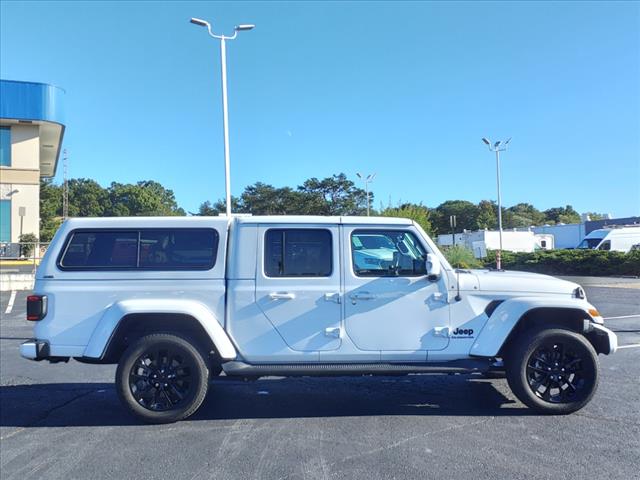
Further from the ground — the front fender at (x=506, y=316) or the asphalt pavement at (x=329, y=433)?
the front fender at (x=506, y=316)

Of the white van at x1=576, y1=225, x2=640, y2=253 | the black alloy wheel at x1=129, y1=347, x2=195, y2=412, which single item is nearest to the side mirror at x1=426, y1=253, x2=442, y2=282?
the black alloy wheel at x1=129, y1=347, x2=195, y2=412

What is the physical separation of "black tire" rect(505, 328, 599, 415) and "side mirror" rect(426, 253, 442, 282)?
1.02m

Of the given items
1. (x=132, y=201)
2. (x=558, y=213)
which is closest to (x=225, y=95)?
(x=132, y=201)

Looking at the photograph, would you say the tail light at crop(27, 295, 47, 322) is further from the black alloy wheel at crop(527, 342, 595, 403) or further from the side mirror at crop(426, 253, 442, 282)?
the black alloy wheel at crop(527, 342, 595, 403)

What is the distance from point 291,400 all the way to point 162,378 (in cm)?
148

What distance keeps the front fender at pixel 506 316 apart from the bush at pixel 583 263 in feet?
75.7

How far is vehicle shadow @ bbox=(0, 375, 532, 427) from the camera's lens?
525cm

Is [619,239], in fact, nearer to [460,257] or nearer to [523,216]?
[460,257]

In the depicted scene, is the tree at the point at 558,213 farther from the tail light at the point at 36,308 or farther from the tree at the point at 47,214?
the tail light at the point at 36,308

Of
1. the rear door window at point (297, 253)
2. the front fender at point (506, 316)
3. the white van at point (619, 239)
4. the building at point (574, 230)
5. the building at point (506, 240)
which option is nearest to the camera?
the front fender at point (506, 316)

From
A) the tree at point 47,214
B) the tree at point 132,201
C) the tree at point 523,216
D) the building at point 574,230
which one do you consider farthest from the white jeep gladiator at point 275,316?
the tree at point 523,216

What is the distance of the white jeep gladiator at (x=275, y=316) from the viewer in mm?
4969

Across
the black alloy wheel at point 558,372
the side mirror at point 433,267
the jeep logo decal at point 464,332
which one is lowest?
the black alloy wheel at point 558,372

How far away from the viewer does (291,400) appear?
5812 mm
